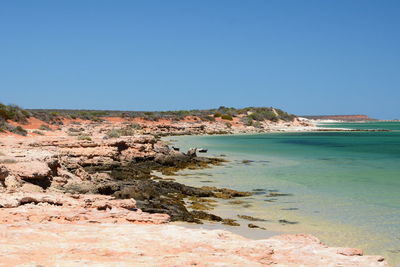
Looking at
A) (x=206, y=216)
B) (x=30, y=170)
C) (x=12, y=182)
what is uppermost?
(x=30, y=170)

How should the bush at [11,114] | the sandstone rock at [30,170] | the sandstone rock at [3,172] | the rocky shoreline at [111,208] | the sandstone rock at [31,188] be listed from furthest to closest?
the bush at [11,114] → the sandstone rock at [30,170] → the sandstone rock at [31,188] → the sandstone rock at [3,172] → the rocky shoreline at [111,208]

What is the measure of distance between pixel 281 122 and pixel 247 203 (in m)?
88.3

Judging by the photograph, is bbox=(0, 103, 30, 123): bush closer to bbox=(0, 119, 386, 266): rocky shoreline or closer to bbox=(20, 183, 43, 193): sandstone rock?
bbox=(0, 119, 386, 266): rocky shoreline

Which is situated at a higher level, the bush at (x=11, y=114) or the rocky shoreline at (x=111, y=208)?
the bush at (x=11, y=114)

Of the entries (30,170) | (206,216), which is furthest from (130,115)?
(206,216)

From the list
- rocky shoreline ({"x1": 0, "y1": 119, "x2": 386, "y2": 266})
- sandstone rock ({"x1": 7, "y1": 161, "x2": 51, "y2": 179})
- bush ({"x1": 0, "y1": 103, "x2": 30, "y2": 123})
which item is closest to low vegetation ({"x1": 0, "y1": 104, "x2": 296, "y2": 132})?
bush ({"x1": 0, "y1": 103, "x2": 30, "y2": 123})

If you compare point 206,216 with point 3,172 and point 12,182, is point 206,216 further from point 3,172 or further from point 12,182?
point 3,172

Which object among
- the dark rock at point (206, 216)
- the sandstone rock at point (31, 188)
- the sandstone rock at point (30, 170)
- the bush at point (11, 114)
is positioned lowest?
the dark rock at point (206, 216)

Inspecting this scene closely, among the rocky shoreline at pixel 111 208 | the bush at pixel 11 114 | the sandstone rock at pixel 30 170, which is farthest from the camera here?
the bush at pixel 11 114

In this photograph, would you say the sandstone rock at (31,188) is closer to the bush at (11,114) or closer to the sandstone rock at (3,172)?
the sandstone rock at (3,172)

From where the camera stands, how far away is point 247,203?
13.3 metres

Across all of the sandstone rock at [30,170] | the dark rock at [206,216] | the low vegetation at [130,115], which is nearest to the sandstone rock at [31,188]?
the sandstone rock at [30,170]

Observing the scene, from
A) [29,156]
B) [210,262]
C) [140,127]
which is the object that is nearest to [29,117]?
[140,127]

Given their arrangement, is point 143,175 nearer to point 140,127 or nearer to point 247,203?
point 247,203
